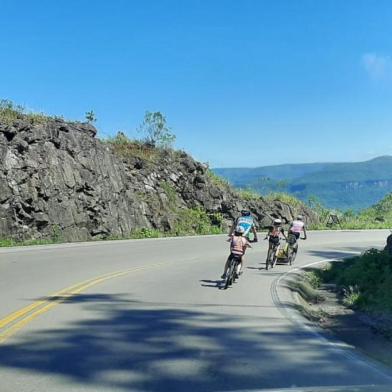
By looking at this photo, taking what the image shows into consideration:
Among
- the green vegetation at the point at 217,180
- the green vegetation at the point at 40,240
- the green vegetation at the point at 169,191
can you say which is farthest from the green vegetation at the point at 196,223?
the green vegetation at the point at 40,240

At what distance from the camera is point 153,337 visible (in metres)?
8.05

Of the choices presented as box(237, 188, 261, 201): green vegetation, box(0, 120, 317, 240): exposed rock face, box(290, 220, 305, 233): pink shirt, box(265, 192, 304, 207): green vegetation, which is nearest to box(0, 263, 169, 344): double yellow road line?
box(290, 220, 305, 233): pink shirt

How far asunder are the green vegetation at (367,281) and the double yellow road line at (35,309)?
20.2 ft

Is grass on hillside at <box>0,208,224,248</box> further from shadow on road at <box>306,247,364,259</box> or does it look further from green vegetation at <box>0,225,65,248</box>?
shadow on road at <box>306,247,364,259</box>

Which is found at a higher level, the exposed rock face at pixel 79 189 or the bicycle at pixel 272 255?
the exposed rock face at pixel 79 189

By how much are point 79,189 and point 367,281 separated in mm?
16608

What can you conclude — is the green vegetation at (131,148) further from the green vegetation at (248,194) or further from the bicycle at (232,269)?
the bicycle at (232,269)

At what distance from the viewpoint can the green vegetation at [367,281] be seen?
13.1 metres

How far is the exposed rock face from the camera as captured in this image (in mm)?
25688

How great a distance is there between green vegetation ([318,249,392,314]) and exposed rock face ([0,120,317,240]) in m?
12.8

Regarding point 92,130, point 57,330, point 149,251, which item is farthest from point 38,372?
point 92,130

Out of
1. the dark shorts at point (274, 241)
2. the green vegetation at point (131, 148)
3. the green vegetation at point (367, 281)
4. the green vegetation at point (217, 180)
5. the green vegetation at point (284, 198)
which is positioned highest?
the green vegetation at point (131, 148)

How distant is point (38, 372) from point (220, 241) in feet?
76.0

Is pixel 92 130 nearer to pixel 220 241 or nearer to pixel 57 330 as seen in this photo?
pixel 220 241
